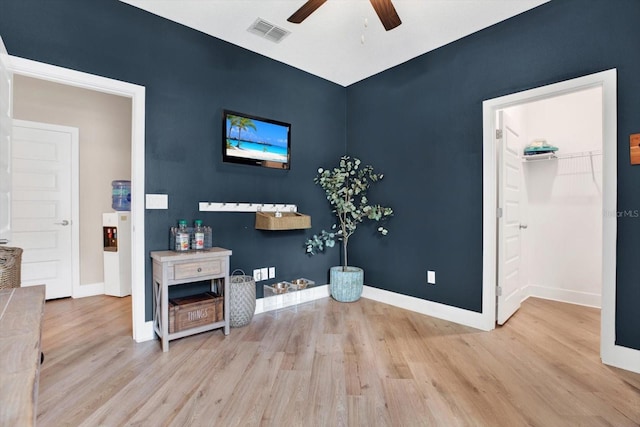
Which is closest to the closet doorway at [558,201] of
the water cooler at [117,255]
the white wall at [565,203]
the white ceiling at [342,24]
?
the white wall at [565,203]

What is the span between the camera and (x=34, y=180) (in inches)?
Result: 139

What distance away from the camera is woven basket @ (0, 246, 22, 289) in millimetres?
2002

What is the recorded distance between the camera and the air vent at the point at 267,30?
107 inches

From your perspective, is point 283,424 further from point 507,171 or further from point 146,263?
point 507,171

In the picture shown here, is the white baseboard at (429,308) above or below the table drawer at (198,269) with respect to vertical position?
below

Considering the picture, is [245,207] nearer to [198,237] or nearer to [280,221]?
[280,221]

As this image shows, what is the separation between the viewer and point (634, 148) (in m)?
2.08

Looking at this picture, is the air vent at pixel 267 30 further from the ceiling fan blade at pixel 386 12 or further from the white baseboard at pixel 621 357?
the white baseboard at pixel 621 357

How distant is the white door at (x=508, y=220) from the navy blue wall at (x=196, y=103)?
1894 millimetres

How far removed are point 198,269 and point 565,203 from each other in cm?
408

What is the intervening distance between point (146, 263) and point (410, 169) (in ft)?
8.90

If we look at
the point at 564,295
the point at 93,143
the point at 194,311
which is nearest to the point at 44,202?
the point at 93,143

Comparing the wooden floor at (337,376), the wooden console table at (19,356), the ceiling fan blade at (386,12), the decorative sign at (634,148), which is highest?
the ceiling fan blade at (386,12)

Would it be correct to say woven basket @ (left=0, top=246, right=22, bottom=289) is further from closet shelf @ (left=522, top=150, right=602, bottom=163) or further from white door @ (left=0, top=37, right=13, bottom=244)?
closet shelf @ (left=522, top=150, right=602, bottom=163)
